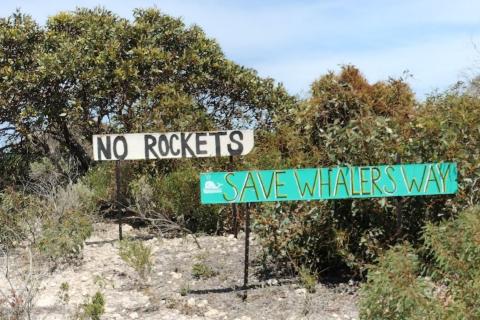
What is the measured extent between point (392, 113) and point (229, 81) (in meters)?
4.68

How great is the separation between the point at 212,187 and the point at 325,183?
94 centimetres

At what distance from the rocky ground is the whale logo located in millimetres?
884

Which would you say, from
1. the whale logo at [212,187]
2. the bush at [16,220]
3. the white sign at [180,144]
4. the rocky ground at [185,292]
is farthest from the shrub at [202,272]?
the bush at [16,220]

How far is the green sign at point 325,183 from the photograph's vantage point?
5.63 metres

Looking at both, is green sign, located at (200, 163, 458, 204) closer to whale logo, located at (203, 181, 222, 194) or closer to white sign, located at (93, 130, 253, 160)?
whale logo, located at (203, 181, 222, 194)

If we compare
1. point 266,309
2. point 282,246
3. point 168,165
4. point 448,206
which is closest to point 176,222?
point 168,165

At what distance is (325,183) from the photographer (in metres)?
5.68

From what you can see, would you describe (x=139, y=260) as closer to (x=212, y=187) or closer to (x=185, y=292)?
(x=185, y=292)

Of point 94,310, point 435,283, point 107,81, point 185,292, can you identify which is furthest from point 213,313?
point 107,81

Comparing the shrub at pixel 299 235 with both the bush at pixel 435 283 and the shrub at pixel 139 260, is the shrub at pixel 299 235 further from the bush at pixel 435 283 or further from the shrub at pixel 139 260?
the bush at pixel 435 283

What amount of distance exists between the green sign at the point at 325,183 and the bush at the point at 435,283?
1.61 meters

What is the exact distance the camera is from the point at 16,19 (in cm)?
1048

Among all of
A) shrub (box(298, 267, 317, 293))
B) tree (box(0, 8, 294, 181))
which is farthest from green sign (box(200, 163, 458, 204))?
tree (box(0, 8, 294, 181))

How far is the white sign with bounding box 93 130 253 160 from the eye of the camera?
698 cm
